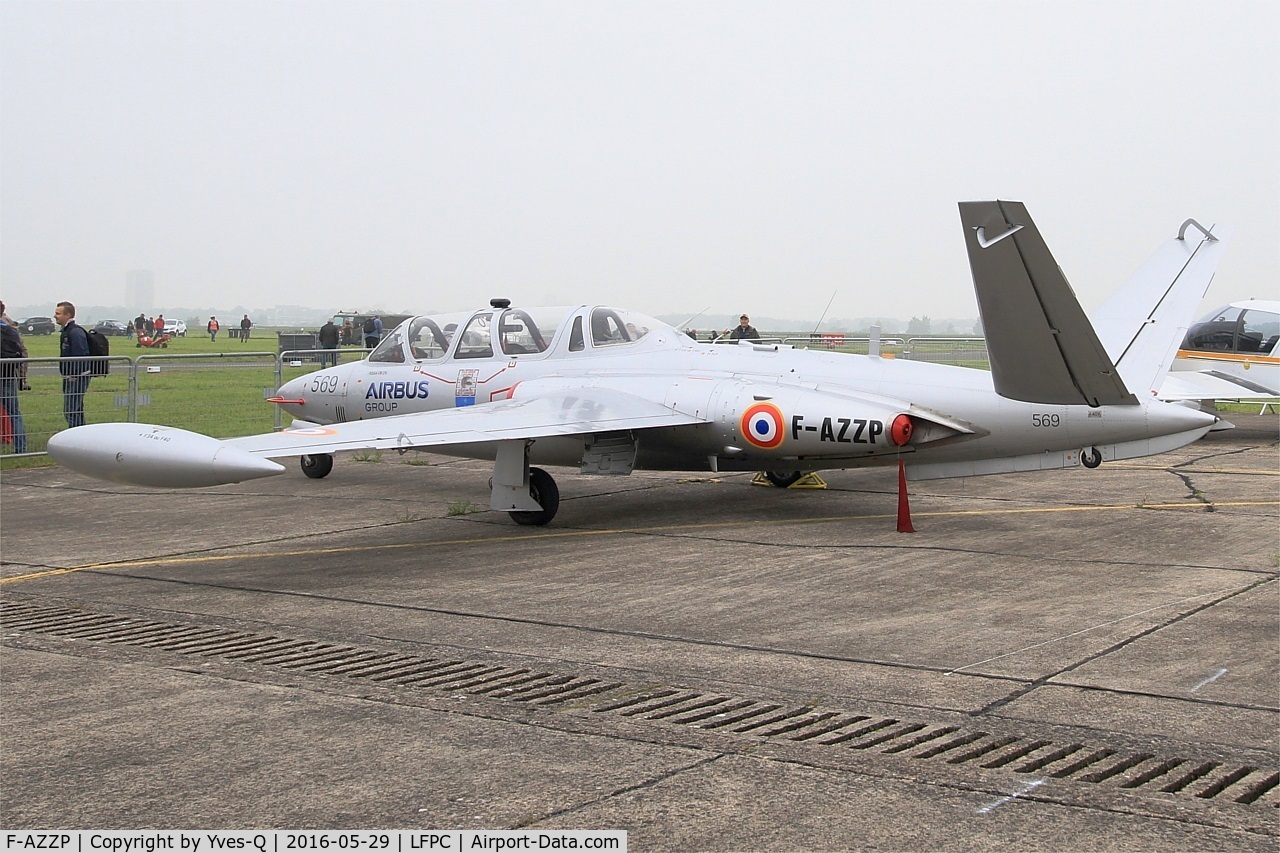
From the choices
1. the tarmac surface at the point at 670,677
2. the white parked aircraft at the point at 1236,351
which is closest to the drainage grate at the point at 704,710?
the tarmac surface at the point at 670,677

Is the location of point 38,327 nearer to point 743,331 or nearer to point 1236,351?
point 743,331

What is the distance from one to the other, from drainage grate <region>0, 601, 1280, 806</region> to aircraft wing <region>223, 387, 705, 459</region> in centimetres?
238

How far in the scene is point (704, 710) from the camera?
639 cm

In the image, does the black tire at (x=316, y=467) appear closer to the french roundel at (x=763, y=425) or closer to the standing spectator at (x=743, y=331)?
the french roundel at (x=763, y=425)

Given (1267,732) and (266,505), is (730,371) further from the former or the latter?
(1267,732)

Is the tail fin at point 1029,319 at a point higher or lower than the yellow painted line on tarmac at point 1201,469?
higher

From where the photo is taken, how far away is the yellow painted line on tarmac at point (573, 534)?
11.0m

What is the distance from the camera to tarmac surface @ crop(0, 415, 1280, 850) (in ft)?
16.4

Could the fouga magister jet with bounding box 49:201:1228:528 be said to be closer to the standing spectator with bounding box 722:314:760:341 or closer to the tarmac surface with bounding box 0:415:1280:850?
the tarmac surface with bounding box 0:415:1280:850

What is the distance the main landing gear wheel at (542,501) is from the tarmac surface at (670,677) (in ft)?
0.96

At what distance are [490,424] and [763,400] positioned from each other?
2679 mm

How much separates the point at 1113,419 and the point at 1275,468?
7.45m

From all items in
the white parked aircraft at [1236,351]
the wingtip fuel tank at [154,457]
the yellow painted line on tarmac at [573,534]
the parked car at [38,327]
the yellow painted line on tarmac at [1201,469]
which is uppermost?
the parked car at [38,327]

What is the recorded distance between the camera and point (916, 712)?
20.7 feet
